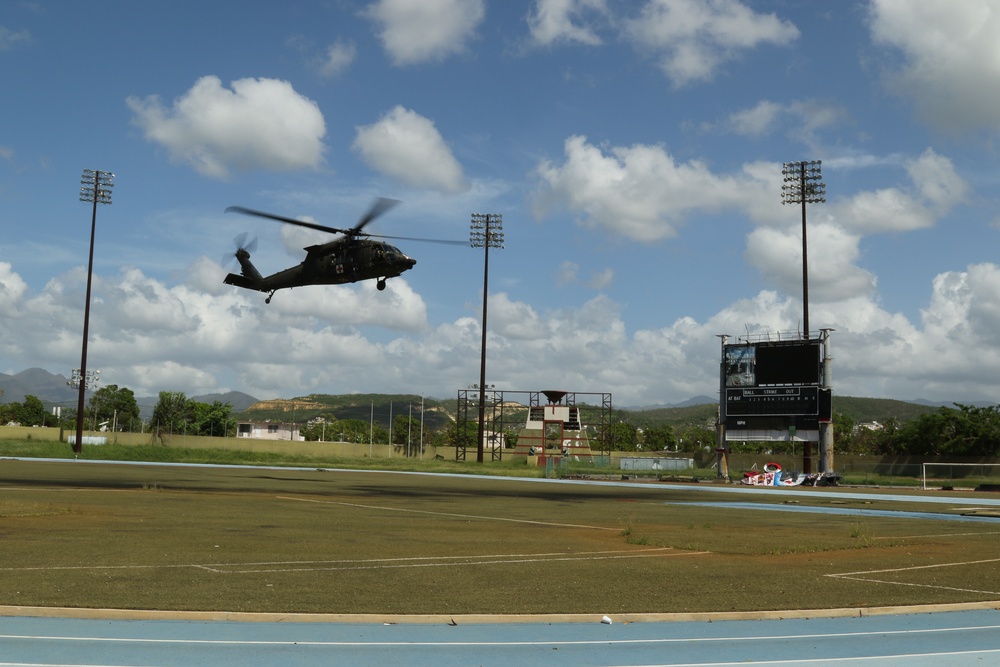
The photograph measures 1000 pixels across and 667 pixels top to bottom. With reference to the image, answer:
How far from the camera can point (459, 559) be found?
652 inches

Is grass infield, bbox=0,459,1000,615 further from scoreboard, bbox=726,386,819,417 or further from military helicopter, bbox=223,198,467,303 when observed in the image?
scoreboard, bbox=726,386,819,417

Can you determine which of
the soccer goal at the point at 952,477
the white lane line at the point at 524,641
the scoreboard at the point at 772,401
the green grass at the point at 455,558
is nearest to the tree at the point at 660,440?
the soccer goal at the point at 952,477

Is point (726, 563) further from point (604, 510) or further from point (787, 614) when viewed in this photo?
point (604, 510)

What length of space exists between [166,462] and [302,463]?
41.1 feet

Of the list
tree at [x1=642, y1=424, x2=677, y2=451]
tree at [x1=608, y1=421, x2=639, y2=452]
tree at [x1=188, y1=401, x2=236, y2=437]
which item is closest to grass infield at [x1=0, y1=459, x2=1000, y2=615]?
tree at [x1=188, y1=401, x2=236, y2=437]

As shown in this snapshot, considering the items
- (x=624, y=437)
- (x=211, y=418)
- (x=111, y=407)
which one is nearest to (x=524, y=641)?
(x=211, y=418)

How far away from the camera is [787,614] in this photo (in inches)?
453

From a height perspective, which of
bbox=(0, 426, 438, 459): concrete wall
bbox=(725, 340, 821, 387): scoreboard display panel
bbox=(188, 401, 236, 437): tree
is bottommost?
bbox=(0, 426, 438, 459): concrete wall

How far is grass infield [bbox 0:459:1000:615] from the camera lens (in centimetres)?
1199

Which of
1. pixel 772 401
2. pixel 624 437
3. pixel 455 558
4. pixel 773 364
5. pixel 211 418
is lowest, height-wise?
pixel 455 558

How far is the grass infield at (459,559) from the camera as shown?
12.0m

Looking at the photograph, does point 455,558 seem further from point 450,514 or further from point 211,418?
point 211,418

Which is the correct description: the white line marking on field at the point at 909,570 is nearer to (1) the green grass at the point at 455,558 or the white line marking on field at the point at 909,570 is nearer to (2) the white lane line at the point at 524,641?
(1) the green grass at the point at 455,558

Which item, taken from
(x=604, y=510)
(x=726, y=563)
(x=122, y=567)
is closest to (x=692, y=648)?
(x=726, y=563)
